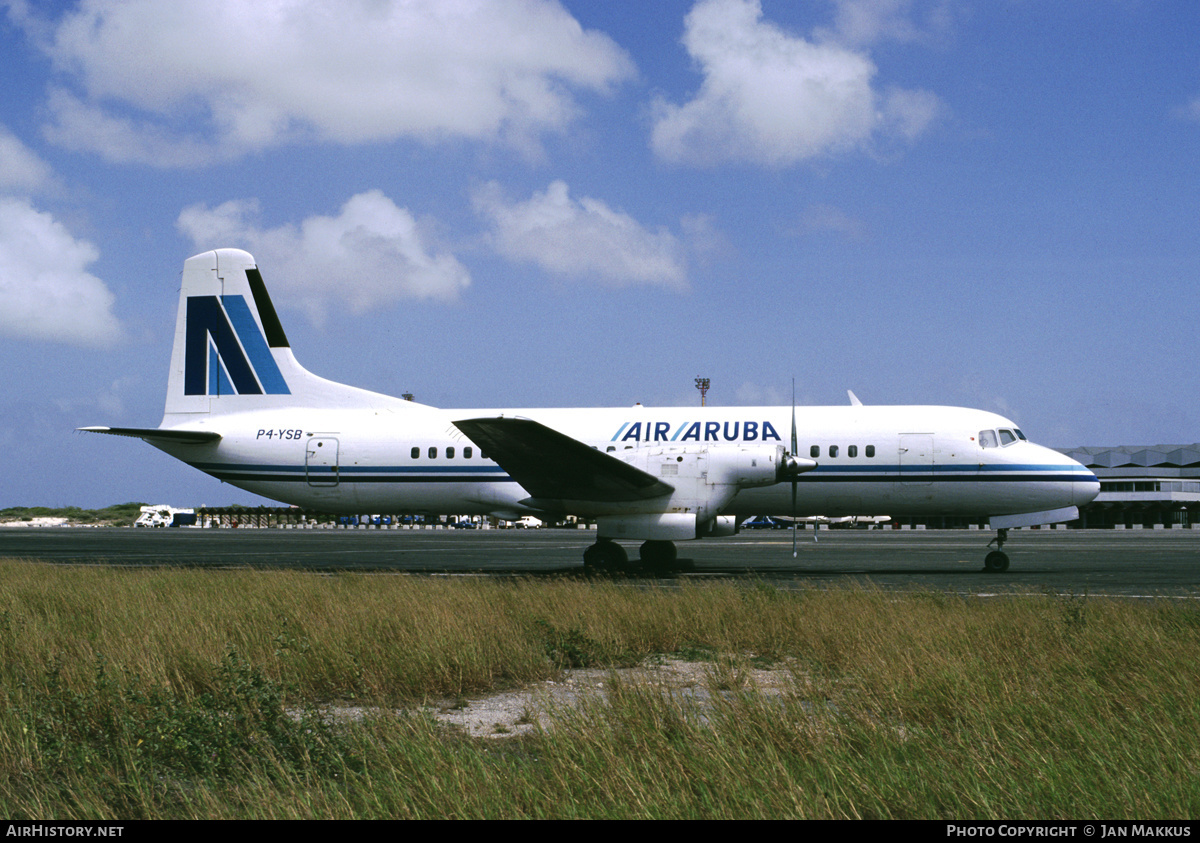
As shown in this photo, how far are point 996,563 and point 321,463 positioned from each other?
16666 mm

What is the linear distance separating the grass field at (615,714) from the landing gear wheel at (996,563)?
9839 mm

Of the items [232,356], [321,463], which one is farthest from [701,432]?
[232,356]

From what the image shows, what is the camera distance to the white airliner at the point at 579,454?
19688 mm

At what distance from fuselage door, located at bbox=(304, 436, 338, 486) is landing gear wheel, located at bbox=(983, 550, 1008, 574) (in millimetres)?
16037

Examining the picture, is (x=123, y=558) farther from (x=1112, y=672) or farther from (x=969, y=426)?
(x=1112, y=672)

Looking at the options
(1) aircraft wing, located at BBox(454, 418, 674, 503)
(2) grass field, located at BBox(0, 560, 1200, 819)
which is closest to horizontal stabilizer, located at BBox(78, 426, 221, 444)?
(1) aircraft wing, located at BBox(454, 418, 674, 503)

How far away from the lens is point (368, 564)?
24641 mm

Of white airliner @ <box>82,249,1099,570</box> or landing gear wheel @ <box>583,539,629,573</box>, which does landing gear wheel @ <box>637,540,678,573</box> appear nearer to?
white airliner @ <box>82,249,1099,570</box>

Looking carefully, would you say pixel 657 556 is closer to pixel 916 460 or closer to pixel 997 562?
pixel 916 460

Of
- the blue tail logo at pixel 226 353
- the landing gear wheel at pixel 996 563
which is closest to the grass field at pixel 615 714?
the landing gear wheel at pixel 996 563

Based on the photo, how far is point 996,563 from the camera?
20.9 metres

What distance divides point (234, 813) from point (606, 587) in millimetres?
9812

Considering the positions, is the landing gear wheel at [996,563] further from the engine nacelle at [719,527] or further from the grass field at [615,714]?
the grass field at [615,714]

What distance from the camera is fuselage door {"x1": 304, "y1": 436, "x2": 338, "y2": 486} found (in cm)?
2270
